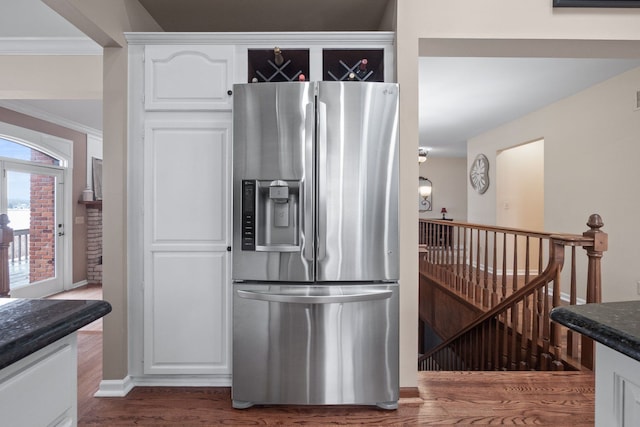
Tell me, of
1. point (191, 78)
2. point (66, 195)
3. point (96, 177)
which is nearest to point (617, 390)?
point (191, 78)

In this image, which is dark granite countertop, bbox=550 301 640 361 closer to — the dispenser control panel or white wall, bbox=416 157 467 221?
the dispenser control panel

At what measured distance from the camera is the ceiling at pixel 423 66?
7.87 ft

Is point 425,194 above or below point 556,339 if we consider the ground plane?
above

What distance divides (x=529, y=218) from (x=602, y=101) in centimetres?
247

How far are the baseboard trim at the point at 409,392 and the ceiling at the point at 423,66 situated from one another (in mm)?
2347

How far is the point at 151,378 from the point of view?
2.20 m

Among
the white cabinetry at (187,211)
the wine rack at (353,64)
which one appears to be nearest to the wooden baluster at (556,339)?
the wine rack at (353,64)

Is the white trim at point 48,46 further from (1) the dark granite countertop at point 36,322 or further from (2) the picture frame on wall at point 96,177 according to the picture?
(2) the picture frame on wall at point 96,177

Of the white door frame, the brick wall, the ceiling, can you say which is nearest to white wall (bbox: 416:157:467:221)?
the ceiling

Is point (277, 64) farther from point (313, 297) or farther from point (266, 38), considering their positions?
point (313, 297)

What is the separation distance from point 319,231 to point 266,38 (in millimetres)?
1235

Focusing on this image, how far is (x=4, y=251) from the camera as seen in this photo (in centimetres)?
427

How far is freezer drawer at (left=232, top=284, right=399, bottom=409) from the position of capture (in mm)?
1920

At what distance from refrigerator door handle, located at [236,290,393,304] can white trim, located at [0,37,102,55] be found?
2.38 meters
